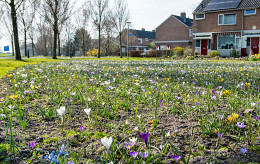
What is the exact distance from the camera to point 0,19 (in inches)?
1650

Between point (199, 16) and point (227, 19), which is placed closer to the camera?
point (227, 19)

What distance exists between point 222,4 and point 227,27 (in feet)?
10.6

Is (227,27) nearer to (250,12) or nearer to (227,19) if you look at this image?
(227,19)

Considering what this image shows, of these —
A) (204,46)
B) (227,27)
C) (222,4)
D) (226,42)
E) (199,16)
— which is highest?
(222,4)

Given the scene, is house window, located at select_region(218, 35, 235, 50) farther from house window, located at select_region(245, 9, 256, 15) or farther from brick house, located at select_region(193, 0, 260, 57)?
house window, located at select_region(245, 9, 256, 15)

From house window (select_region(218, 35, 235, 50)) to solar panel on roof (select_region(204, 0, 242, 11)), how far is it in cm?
375

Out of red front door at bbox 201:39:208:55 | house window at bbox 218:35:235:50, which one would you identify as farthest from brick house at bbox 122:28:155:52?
house window at bbox 218:35:235:50

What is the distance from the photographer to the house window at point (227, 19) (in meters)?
28.5

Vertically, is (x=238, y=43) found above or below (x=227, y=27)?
below

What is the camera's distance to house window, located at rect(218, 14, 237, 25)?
28500 mm

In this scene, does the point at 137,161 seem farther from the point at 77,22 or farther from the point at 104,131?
the point at 77,22

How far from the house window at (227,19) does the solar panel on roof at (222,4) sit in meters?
1.15

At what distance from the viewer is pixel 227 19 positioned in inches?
1140

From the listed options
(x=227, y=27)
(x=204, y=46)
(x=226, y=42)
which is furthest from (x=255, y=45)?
(x=204, y=46)
